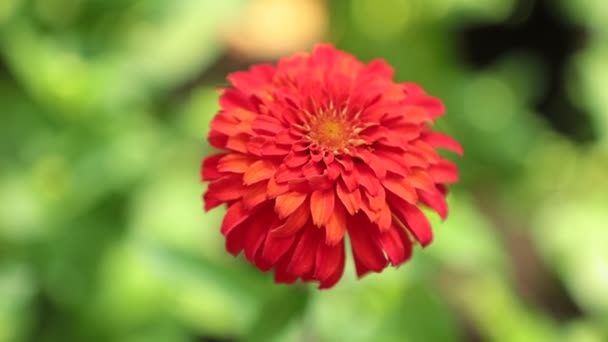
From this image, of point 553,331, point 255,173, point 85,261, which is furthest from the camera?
point 553,331

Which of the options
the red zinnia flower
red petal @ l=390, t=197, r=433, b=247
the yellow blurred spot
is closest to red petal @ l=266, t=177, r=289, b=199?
the red zinnia flower

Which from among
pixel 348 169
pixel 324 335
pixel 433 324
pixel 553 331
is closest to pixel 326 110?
pixel 348 169

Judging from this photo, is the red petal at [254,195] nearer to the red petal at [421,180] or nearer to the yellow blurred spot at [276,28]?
the red petal at [421,180]

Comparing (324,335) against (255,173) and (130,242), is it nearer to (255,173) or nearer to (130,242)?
(130,242)

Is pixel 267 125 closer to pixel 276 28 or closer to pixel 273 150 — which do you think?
pixel 273 150

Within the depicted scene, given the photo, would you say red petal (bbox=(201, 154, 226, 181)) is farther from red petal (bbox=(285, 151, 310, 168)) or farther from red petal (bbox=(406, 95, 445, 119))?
red petal (bbox=(406, 95, 445, 119))

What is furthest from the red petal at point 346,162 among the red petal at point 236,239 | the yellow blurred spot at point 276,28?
the yellow blurred spot at point 276,28
